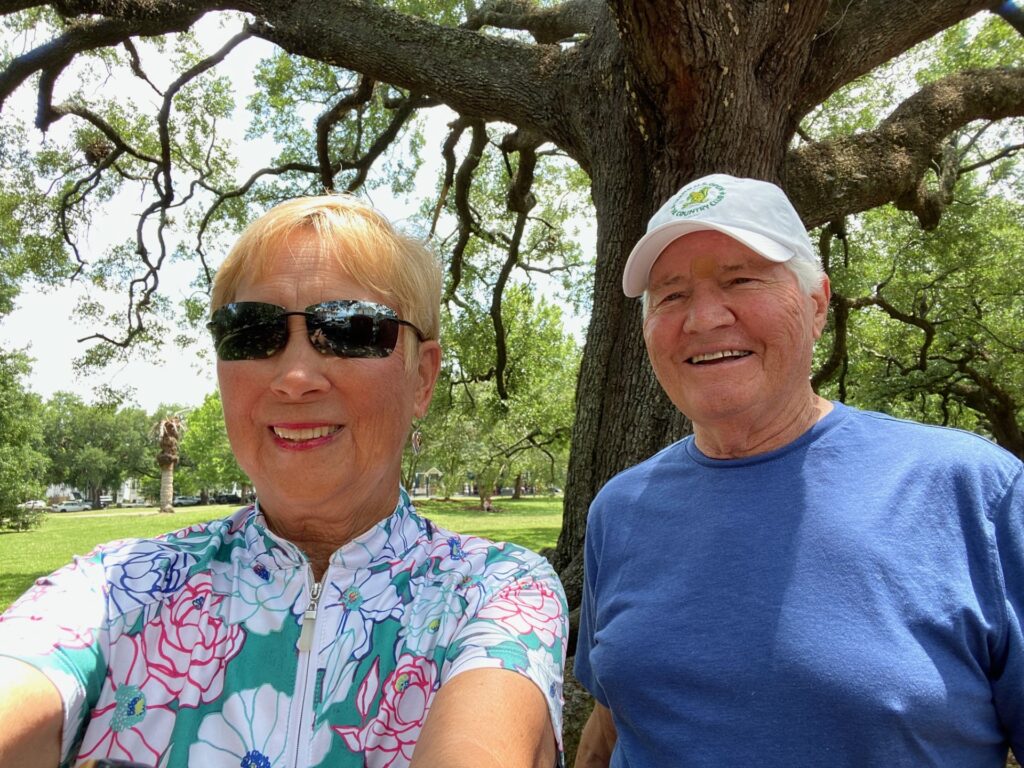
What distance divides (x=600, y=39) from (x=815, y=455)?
4162 mm

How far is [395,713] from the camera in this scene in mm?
1312

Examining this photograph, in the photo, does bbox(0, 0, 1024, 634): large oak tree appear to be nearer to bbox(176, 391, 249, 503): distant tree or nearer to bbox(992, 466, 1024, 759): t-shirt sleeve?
bbox(992, 466, 1024, 759): t-shirt sleeve

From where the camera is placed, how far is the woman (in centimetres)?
122

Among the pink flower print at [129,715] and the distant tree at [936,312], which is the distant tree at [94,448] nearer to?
the distant tree at [936,312]

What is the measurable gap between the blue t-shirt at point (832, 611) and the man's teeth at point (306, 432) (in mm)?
909

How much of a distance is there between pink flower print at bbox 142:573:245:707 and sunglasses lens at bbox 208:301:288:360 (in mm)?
513

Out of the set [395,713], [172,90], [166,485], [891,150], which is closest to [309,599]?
[395,713]

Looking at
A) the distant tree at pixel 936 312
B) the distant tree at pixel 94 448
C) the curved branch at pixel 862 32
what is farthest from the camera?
the distant tree at pixel 94 448

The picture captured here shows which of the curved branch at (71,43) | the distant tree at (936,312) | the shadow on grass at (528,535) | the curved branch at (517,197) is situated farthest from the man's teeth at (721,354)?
the shadow on grass at (528,535)

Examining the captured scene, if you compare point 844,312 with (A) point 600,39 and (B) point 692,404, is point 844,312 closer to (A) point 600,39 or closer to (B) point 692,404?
(A) point 600,39

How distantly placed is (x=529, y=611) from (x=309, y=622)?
443mm

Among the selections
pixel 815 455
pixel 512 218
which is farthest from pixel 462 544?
pixel 512 218

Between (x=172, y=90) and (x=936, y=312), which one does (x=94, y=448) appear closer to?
(x=172, y=90)

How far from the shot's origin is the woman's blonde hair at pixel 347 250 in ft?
5.12
